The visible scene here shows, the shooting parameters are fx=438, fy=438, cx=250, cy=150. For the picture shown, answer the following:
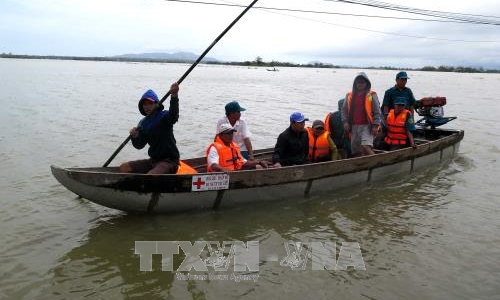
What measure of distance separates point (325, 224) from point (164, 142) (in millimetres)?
2913

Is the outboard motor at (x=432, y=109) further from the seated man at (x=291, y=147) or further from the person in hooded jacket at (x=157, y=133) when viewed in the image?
the person in hooded jacket at (x=157, y=133)

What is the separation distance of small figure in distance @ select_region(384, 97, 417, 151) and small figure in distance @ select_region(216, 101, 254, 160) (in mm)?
3900

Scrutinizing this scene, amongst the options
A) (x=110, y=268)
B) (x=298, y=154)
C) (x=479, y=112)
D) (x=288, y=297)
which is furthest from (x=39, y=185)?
(x=479, y=112)

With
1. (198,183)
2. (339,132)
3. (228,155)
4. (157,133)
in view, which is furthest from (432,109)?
(157,133)

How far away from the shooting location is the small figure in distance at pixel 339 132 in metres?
9.24

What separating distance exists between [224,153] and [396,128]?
4.83 metres

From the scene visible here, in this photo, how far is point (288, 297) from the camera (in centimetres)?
491

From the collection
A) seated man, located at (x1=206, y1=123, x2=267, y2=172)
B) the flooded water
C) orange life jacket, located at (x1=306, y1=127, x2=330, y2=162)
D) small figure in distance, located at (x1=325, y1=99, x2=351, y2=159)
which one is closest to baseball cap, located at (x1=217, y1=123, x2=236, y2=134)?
seated man, located at (x1=206, y1=123, x2=267, y2=172)

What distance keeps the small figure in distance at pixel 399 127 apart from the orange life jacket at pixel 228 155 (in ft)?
14.4

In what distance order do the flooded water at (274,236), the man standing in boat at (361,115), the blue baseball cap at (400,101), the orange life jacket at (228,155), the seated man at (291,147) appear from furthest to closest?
the blue baseball cap at (400,101) → the man standing in boat at (361,115) → the seated man at (291,147) → the orange life jacket at (228,155) → the flooded water at (274,236)

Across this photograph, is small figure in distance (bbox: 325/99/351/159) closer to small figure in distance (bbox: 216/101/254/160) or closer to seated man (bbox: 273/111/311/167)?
seated man (bbox: 273/111/311/167)

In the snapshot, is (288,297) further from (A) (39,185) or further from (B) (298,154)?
(A) (39,185)

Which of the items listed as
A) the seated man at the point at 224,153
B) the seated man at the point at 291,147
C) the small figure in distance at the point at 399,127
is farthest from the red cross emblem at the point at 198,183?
the small figure in distance at the point at 399,127

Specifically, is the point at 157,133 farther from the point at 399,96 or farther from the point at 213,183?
the point at 399,96
